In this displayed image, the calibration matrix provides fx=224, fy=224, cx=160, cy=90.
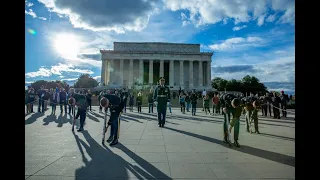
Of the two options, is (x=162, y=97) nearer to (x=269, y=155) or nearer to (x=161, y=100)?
(x=161, y=100)

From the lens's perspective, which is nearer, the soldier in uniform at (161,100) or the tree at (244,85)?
the soldier in uniform at (161,100)

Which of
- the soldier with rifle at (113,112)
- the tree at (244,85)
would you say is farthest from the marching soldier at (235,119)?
the tree at (244,85)

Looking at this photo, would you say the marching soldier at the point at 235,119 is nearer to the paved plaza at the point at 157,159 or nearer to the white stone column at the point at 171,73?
the paved plaza at the point at 157,159

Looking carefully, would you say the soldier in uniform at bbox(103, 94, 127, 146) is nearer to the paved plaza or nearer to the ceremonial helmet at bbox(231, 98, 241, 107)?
the paved plaza

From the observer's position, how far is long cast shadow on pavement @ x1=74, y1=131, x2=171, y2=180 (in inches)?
171

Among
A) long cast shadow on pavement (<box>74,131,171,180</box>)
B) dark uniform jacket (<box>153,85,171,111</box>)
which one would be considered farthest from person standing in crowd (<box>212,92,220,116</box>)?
long cast shadow on pavement (<box>74,131,171,180</box>)

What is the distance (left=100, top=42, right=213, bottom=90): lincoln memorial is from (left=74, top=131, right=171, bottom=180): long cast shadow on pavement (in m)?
64.2

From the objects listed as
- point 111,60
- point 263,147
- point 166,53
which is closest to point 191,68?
point 166,53

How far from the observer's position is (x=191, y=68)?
73.5 m

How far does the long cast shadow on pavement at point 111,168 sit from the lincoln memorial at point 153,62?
210 ft

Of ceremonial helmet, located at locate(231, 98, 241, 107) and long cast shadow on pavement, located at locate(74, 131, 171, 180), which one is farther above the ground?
ceremonial helmet, located at locate(231, 98, 241, 107)

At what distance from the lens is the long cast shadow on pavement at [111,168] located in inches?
171
